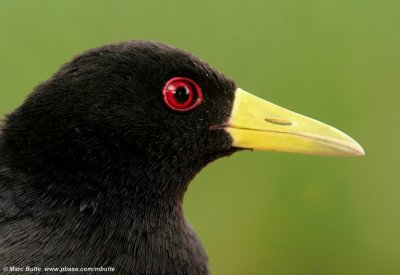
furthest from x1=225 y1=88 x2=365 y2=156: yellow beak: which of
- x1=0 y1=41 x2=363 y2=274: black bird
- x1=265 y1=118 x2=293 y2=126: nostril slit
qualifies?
x1=0 y1=41 x2=363 y2=274: black bird

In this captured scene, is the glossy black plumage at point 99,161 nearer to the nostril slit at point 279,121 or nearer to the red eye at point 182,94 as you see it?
the red eye at point 182,94

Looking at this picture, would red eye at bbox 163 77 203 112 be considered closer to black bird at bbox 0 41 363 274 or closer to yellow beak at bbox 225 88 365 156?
black bird at bbox 0 41 363 274

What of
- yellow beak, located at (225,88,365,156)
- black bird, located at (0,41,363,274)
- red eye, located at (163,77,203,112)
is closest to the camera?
black bird, located at (0,41,363,274)

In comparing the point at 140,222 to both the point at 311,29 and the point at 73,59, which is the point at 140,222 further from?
the point at 311,29

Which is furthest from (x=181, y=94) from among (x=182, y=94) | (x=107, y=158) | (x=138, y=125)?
(x=107, y=158)

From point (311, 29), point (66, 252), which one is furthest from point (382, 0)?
point (66, 252)

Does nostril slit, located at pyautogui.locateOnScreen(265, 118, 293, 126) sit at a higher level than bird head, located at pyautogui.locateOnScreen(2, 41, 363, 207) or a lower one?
higher

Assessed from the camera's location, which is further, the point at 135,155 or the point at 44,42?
the point at 44,42

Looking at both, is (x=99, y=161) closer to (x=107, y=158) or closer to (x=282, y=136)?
(x=107, y=158)
